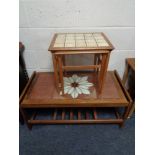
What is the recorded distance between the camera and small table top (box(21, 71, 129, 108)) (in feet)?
3.43

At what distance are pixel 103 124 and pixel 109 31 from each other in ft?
2.32

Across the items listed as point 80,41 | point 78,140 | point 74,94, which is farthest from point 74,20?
point 78,140

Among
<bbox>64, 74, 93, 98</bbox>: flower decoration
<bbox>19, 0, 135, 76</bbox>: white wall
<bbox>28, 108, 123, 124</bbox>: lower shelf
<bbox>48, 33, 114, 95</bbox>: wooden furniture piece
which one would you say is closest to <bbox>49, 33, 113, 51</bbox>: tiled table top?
<bbox>48, 33, 114, 95</bbox>: wooden furniture piece

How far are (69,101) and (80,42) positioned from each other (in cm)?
38

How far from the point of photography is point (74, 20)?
1148 millimetres

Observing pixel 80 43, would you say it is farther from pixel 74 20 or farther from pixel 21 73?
pixel 21 73

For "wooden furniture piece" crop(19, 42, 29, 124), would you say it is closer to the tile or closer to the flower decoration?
the tile

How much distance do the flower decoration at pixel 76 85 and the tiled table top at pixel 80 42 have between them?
326 millimetres

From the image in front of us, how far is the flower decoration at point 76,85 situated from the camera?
3.60 ft

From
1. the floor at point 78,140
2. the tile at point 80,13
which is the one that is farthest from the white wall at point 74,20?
the floor at point 78,140

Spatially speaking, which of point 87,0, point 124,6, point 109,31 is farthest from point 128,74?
point 87,0

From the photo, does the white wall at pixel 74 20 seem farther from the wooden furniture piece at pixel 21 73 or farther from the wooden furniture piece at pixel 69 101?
the wooden furniture piece at pixel 69 101

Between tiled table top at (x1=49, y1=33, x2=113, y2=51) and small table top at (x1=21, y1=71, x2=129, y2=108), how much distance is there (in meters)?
0.34
